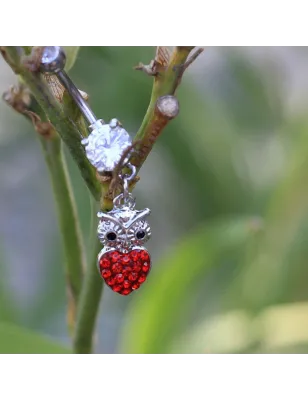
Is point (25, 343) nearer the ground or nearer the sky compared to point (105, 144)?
Answer: nearer the ground

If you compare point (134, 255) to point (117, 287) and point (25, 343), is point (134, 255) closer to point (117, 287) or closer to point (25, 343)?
point (117, 287)

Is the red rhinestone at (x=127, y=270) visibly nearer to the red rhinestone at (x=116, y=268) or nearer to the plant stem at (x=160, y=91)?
the red rhinestone at (x=116, y=268)

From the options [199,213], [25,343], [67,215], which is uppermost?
[199,213]

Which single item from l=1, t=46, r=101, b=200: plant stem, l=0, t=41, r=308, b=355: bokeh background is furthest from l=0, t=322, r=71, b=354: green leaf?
l=1, t=46, r=101, b=200: plant stem

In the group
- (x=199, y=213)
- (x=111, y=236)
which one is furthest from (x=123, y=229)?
(x=199, y=213)

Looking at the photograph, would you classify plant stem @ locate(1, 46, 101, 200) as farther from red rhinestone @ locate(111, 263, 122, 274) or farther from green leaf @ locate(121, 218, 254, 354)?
green leaf @ locate(121, 218, 254, 354)

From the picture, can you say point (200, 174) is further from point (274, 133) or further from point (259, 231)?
point (259, 231)
